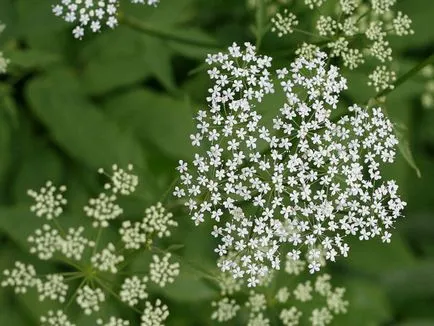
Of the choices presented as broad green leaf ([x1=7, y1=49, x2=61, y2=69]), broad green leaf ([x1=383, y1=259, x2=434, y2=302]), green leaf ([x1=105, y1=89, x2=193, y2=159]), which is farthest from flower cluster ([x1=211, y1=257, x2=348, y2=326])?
broad green leaf ([x1=7, y1=49, x2=61, y2=69])

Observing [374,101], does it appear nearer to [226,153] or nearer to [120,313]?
[226,153]

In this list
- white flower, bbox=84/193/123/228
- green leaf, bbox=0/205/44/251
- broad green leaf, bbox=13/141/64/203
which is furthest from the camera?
broad green leaf, bbox=13/141/64/203

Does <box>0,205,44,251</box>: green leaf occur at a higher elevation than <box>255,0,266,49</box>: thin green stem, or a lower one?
lower

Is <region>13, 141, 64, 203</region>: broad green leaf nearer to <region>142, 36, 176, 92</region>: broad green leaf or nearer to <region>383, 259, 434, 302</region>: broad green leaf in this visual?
<region>142, 36, 176, 92</region>: broad green leaf

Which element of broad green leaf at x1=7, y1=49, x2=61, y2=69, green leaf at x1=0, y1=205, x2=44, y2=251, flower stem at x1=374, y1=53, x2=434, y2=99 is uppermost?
broad green leaf at x1=7, y1=49, x2=61, y2=69

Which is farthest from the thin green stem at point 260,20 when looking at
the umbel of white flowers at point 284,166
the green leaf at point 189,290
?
the green leaf at point 189,290

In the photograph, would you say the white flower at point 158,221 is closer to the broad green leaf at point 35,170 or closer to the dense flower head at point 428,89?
the broad green leaf at point 35,170
